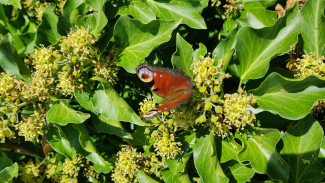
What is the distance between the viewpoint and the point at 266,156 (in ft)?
8.00

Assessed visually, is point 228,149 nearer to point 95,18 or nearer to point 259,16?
point 259,16

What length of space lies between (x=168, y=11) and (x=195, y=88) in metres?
0.91

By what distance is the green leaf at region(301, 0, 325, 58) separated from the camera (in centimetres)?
240

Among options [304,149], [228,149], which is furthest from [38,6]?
[304,149]

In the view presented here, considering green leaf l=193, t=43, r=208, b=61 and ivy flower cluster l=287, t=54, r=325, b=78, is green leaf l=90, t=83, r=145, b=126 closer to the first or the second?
green leaf l=193, t=43, r=208, b=61

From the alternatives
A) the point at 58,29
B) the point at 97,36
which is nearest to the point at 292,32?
the point at 97,36

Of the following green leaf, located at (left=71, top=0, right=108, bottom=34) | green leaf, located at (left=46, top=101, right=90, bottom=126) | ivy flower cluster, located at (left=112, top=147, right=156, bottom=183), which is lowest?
ivy flower cluster, located at (left=112, top=147, right=156, bottom=183)

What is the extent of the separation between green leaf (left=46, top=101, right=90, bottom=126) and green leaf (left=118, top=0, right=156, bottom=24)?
1050 millimetres

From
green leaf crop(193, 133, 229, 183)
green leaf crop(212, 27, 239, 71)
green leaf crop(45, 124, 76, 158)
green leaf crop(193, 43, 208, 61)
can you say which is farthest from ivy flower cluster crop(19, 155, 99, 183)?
green leaf crop(212, 27, 239, 71)

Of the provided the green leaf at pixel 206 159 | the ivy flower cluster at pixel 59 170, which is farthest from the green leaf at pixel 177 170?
the ivy flower cluster at pixel 59 170

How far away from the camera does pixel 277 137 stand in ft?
7.72

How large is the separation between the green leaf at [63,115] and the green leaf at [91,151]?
0.19 m

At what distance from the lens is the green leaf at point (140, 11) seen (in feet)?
9.36

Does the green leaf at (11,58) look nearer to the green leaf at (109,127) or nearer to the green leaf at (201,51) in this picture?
the green leaf at (109,127)
